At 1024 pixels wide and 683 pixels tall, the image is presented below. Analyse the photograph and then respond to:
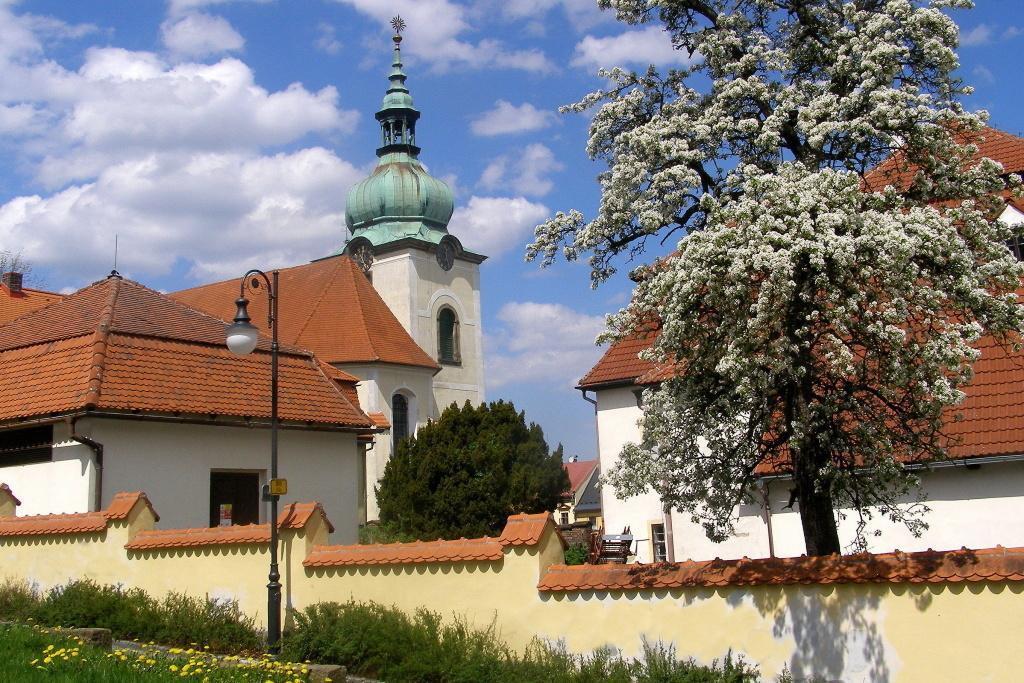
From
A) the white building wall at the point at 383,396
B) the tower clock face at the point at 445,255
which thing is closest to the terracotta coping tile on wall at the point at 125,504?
the white building wall at the point at 383,396

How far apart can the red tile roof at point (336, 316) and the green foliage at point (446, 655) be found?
30885 millimetres

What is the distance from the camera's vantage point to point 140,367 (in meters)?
18.4

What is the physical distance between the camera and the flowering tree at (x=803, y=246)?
845 cm

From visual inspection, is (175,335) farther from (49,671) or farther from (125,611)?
(49,671)

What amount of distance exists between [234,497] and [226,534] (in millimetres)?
6431

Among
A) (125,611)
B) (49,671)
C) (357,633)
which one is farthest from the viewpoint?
(125,611)

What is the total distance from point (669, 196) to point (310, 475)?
12330mm

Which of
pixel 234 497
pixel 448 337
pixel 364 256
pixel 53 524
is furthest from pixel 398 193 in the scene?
pixel 53 524

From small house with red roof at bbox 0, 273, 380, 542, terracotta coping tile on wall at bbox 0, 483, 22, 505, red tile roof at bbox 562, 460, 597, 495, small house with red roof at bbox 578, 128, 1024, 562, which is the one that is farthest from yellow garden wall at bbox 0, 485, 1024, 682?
red tile roof at bbox 562, 460, 597, 495

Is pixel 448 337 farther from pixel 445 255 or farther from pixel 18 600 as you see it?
pixel 18 600

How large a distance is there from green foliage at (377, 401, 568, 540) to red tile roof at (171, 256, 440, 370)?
10927mm

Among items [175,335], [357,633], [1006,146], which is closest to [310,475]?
[175,335]

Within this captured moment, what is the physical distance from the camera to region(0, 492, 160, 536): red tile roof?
1405 cm

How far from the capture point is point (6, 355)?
19875 mm
